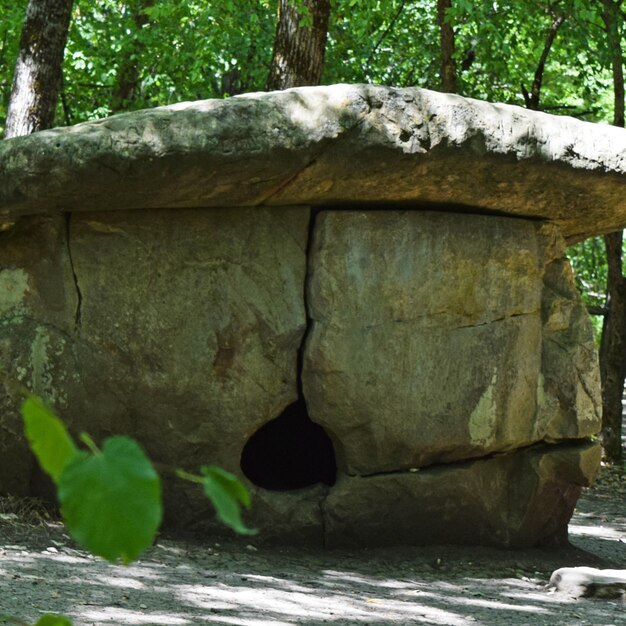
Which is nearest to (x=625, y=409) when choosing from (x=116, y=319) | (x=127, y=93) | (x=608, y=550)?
(x=127, y=93)

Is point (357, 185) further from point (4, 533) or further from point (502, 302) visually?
point (4, 533)

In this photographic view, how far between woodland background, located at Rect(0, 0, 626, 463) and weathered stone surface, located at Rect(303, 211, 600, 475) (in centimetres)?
220

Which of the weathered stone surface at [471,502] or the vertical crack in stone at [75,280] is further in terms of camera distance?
the weathered stone surface at [471,502]

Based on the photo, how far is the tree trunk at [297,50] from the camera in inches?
299

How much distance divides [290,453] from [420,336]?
143cm

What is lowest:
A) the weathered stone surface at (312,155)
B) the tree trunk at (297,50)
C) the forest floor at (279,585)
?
Result: the forest floor at (279,585)

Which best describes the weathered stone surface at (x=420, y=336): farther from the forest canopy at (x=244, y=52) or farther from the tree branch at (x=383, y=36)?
the tree branch at (x=383, y=36)

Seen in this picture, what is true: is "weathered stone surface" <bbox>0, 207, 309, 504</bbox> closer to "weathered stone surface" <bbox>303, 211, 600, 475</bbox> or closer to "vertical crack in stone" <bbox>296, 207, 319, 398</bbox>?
"vertical crack in stone" <bbox>296, 207, 319, 398</bbox>

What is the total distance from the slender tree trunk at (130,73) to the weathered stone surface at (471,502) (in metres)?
7.91

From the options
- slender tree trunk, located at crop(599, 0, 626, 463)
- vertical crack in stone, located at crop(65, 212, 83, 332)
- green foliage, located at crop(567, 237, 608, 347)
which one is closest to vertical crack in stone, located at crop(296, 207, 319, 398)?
vertical crack in stone, located at crop(65, 212, 83, 332)

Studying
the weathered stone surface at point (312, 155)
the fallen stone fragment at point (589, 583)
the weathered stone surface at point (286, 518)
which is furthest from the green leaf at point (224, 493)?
the weathered stone surface at point (286, 518)

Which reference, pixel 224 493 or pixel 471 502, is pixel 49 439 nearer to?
pixel 224 493

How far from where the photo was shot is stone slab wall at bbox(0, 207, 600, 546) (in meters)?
5.65

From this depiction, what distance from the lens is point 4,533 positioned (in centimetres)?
537
